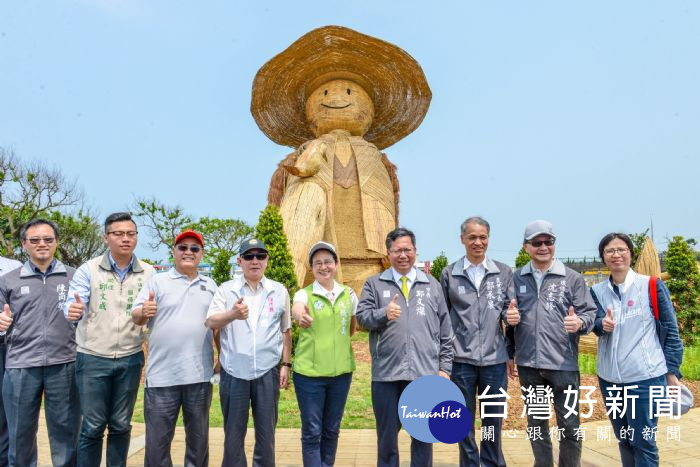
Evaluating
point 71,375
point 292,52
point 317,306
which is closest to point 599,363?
point 317,306

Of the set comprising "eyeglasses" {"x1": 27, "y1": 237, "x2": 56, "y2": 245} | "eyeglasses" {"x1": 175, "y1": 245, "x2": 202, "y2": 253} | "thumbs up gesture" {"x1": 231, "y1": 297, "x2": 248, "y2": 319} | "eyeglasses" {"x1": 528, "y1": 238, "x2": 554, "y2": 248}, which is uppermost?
"eyeglasses" {"x1": 528, "y1": 238, "x2": 554, "y2": 248}

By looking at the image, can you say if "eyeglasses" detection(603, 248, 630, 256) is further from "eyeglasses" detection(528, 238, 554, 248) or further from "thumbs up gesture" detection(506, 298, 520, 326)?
"thumbs up gesture" detection(506, 298, 520, 326)

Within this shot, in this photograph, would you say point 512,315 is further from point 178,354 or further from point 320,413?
point 178,354

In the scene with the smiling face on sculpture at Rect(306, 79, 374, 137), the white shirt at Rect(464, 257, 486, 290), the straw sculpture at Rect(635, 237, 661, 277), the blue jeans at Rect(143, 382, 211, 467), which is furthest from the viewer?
the straw sculpture at Rect(635, 237, 661, 277)

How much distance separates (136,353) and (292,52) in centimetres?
536

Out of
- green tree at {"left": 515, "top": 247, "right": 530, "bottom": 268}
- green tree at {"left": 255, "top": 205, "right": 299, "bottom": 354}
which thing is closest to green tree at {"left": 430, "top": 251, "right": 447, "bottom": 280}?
green tree at {"left": 515, "top": 247, "right": 530, "bottom": 268}

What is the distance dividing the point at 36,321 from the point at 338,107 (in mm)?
5407

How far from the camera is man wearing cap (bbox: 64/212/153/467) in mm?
3156

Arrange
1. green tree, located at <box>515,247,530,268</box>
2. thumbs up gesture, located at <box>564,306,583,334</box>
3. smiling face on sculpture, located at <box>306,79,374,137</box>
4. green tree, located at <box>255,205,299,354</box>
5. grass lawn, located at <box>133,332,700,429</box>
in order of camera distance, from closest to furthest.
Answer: thumbs up gesture, located at <box>564,306,583,334</box> → grass lawn, located at <box>133,332,700,429</box> → green tree, located at <box>255,205,299,354</box> → smiling face on sculpture, located at <box>306,79,374,137</box> → green tree, located at <box>515,247,530,268</box>

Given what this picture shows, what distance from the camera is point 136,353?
3.29 metres

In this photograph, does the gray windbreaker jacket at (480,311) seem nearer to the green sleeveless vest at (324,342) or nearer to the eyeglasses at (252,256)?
the green sleeveless vest at (324,342)

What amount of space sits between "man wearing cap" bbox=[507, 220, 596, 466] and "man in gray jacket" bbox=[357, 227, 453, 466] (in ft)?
1.77

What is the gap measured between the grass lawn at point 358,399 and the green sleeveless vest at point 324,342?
6.96ft

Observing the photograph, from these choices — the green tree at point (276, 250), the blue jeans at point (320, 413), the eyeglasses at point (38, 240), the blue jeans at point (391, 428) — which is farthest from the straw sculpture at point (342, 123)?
the blue jeans at point (391, 428)
